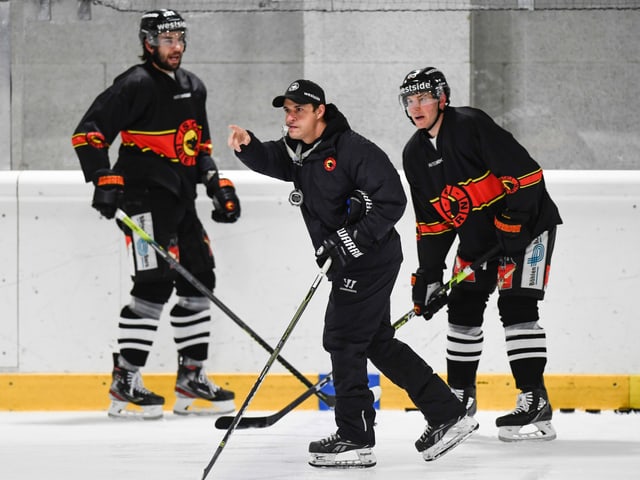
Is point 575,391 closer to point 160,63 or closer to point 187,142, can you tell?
point 187,142

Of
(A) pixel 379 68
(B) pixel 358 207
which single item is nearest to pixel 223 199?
(A) pixel 379 68

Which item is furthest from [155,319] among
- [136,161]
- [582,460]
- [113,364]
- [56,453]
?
[582,460]

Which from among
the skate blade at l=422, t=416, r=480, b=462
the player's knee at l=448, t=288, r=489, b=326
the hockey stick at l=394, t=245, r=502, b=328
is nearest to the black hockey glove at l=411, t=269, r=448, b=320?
the hockey stick at l=394, t=245, r=502, b=328

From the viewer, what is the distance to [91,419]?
15.1ft

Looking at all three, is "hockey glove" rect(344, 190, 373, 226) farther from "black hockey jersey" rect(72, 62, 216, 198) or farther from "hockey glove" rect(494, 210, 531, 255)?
"black hockey jersey" rect(72, 62, 216, 198)

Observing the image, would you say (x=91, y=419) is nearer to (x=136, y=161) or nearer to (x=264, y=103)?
(x=136, y=161)

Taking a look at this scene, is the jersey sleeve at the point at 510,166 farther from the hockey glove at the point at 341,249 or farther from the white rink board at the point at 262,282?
the white rink board at the point at 262,282

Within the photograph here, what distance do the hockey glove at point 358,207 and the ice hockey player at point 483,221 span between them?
0.62m

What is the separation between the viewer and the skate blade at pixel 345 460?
351 cm

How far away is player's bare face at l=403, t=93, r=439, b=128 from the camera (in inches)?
157

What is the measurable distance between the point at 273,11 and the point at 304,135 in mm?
1792

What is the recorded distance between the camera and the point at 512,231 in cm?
397

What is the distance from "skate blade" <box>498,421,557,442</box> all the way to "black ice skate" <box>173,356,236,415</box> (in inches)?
47.5

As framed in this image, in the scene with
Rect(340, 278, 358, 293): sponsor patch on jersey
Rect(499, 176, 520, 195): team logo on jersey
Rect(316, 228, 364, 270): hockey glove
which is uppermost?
Rect(499, 176, 520, 195): team logo on jersey
